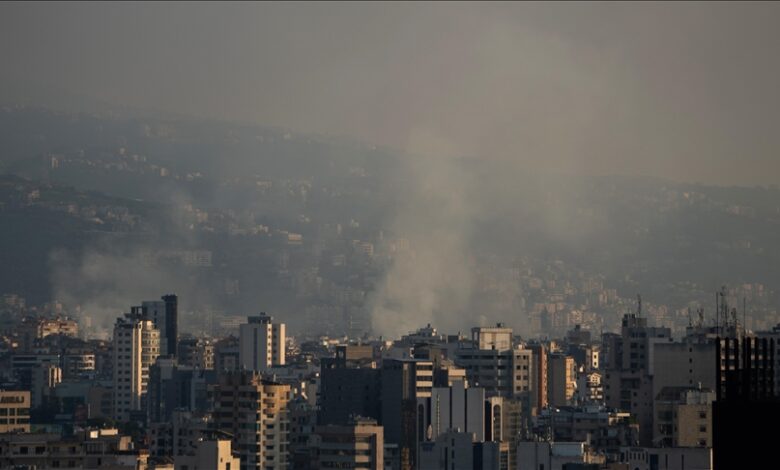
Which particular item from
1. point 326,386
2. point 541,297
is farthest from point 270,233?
point 326,386

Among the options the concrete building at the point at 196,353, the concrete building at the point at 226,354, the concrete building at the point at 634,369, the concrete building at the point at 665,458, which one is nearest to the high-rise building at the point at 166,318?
the concrete building at the point at 196,353

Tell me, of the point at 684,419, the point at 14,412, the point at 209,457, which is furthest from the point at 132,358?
the point at 209,457

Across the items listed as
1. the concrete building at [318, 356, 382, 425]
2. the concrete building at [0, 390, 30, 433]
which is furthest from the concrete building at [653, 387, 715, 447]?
the concrete building at [0, 390, 30, 433]

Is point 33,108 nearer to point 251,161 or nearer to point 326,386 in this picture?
point 251,161

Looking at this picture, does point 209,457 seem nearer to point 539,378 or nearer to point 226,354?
point 539,378

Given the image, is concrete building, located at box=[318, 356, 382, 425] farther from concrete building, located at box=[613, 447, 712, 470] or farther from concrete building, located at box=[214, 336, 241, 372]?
concrete building, located at box=[214, 336, 241, 372]

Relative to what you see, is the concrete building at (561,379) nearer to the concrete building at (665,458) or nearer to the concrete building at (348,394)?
the concrete building at (348,394)

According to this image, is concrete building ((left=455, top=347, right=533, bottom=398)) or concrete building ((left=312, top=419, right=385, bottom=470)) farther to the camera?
concrete building ((left=455, top=347, right=533, bottom=398))

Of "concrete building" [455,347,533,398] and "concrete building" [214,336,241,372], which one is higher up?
"concrete building" [214,336,241,372]
